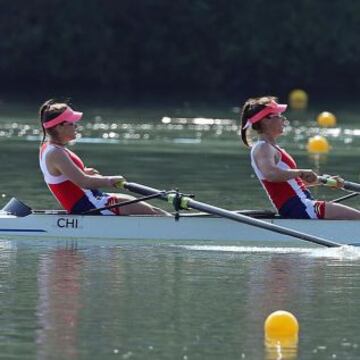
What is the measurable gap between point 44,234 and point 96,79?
34938 millimetres

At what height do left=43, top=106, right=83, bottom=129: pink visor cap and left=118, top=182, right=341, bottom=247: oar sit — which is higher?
left=43, top=106, right=83, bottom=129: pink visor cap

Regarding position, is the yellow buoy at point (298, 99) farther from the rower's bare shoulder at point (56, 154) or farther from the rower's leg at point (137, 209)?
the rower's bare shoulder at point (56, 154)

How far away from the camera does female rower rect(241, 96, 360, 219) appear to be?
52.6 feet

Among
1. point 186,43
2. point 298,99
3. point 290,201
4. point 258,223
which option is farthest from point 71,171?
point 186,43

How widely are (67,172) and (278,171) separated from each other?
201 centimetres

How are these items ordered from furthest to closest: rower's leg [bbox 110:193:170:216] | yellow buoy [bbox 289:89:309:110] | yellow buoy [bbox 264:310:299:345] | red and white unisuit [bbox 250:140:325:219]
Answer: yellow buoy [bbox 289:89:309:110] < rower's leg [bbox 110:193:170:216] < red and white unisuit [bbox 250:140:325:219] < yellow buoy [bbox 264:310:299:345]

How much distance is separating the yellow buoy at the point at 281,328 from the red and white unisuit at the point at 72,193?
199 inches

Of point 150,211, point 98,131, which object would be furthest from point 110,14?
point 150,211

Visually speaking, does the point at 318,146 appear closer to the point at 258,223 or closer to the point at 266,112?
the point at 266,112

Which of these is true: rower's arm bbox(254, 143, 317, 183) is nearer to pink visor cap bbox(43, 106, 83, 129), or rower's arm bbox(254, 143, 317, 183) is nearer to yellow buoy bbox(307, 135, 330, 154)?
pink visor cap bbox(43, 106, 83, 129)

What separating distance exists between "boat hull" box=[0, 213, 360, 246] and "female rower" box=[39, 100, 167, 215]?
0.66ft

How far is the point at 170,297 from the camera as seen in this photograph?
42.7 ft

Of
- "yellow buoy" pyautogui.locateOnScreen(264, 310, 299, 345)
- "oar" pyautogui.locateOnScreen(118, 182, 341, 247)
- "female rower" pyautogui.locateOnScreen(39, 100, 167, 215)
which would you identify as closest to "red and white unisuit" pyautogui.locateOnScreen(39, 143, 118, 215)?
"female rower" pyautogui.locateOnScreen(39, 100, 167, 215)

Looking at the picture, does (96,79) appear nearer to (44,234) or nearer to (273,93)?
(273,93)
